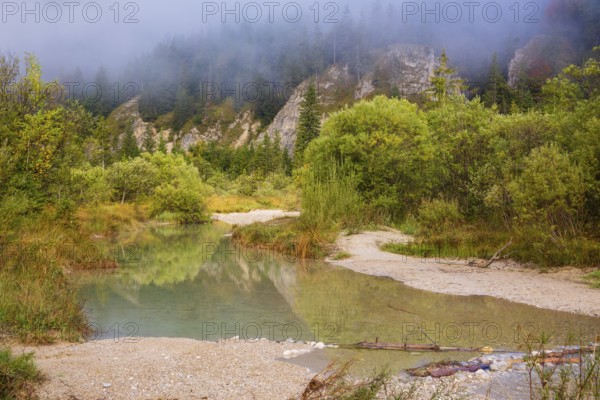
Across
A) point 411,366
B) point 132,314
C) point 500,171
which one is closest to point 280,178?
point 500,171

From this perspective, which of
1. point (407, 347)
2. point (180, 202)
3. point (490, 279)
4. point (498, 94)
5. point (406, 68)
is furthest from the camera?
point (406, 68)

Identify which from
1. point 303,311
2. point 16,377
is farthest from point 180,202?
point 16,377

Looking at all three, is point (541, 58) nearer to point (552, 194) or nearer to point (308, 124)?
point (308, 124)

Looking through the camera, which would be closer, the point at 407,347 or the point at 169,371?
the point at 169,371

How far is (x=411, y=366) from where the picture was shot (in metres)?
7.64

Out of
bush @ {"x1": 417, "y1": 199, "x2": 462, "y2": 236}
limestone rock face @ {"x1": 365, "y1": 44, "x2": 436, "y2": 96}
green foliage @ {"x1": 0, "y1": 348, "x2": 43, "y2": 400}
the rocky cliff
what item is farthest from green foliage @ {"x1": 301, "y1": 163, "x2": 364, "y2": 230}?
limestone rock face @ {"x1": 365, "y1": 44, "x2": 436, "y2": 96}

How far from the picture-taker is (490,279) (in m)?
14.4

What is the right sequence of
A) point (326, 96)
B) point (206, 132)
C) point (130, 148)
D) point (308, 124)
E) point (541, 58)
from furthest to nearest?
point (206, 132)
point (326, 96)
point (541, 58)
point (130, 148)
point (308, 124)

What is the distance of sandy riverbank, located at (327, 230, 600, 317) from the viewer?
1174 centimetres

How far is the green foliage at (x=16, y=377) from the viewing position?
5469 millimetres

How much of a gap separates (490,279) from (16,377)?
40.5 ft

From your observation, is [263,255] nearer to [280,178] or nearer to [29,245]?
[29,245]

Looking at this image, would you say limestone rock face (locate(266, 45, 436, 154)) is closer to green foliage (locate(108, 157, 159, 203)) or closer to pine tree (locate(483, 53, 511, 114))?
pine tree (locate(483, 53, 511, 114))

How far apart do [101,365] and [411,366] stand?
14.9 feet
